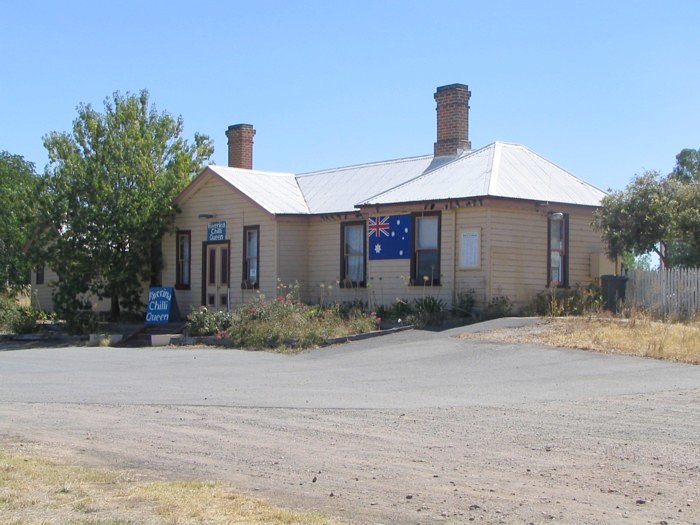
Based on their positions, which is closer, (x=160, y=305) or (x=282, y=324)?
(x=282, y=324)

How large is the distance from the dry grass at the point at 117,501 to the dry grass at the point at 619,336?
1126 cm

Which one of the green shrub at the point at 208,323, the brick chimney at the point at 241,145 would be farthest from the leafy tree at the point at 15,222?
the green shrub at the point at 208,323

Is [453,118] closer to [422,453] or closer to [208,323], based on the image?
[208,323]

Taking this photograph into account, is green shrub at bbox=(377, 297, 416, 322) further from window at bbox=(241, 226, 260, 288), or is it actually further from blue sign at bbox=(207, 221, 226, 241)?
blue sign at bbox=(207, 221, 226, 241)

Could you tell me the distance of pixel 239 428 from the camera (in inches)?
417

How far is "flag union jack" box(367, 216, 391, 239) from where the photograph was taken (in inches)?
973

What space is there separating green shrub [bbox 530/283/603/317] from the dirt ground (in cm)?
966

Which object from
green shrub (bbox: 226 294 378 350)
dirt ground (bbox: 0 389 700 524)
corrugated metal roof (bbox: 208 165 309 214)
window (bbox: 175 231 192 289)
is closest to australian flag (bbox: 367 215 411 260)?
green shrub (bbox: 226 294 378 350)

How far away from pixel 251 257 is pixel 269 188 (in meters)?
2.65

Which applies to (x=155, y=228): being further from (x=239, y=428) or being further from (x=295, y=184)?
(x=239, y=428)

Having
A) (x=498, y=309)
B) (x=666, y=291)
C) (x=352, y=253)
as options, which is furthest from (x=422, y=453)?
(x=352, y=253)

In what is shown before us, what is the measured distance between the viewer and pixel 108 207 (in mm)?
28234

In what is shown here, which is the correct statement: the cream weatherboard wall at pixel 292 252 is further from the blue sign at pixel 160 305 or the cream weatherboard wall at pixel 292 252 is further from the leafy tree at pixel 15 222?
the leafy tree at pixel 15 222

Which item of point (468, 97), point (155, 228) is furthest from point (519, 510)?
point (155, 228)
